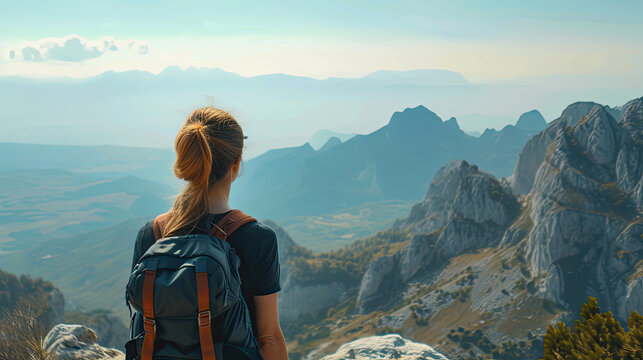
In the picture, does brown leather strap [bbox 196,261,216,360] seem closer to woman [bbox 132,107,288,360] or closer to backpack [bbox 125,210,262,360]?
backpack [bbox 125,210,262,360]

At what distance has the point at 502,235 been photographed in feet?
572

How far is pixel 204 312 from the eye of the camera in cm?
402

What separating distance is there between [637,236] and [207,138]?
16054 centimetres

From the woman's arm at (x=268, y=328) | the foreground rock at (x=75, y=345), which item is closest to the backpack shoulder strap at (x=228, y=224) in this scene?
the woman's arm at (x=268, y=328)

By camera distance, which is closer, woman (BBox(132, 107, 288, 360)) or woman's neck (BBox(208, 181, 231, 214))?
woman (BBox(132, 107, 288, 360))

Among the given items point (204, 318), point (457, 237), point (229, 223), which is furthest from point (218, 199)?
point (457, 237)

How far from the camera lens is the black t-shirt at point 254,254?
4.41 m

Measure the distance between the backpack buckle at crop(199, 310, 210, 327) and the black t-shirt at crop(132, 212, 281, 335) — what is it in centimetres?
61

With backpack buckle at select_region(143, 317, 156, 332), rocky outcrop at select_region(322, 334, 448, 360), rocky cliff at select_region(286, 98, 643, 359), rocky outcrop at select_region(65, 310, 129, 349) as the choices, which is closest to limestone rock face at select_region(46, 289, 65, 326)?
rocky outcrop at select_region(65, 310, 129, 349)

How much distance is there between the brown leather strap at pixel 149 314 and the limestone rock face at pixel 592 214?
154048 millimetres

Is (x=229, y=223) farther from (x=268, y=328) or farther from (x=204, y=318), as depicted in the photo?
(x=268, y=328)

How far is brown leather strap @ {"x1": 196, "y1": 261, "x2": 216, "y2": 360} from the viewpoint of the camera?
13.1 feet

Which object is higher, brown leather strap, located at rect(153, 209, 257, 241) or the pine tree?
brown leather strap, located at rect(153, 209, 257, 241)

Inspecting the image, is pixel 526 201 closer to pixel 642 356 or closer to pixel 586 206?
pixel 586 206
